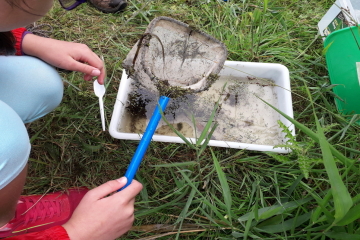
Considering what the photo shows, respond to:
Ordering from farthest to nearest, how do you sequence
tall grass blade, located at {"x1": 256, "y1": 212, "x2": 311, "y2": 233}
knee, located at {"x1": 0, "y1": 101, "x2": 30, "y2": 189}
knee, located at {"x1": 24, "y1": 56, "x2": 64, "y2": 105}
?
knee, located at {"x1": 24, "y1": 56, "x2": 64, "y2": 105} < tall grass blade, located at {"x1": 256, "y1": 212, "x2": 311, "y2": 233} < knee, located at {"x1": 0, "y1": 101, "x2": 30, "y2": 189}

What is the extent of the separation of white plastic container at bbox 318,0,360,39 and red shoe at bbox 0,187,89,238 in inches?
55.2

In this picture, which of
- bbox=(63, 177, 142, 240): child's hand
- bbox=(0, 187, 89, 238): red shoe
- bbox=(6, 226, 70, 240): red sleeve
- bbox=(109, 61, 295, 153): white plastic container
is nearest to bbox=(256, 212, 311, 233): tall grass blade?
bbox=(109, 61, 295, 153): white plastic container

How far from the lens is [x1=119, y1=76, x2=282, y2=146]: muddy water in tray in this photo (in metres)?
1.29

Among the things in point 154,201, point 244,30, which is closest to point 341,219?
point 154,201

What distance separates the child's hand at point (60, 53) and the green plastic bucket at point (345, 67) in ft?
3.54

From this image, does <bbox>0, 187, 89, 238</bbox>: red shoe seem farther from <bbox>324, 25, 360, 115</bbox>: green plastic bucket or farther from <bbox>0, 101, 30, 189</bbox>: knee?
<bbox>324, 25, 360, 115</bbox>: green plastic bucket

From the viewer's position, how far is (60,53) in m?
1.07

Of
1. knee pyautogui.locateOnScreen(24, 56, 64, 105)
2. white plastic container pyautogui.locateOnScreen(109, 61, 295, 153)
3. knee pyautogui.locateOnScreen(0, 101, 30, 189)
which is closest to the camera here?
knee pyautogui.locateOnScreen(0, 101, 30, 189)

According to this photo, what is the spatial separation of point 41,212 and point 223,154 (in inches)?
30.3

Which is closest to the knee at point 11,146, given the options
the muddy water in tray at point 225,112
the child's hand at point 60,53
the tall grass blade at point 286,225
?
the child's hand at point 60,53

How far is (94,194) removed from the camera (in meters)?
0.86

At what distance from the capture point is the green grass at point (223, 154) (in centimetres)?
93

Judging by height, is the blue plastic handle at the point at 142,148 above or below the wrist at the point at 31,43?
below

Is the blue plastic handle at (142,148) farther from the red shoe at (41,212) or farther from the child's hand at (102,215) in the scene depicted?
the red shoe at (41,212)
